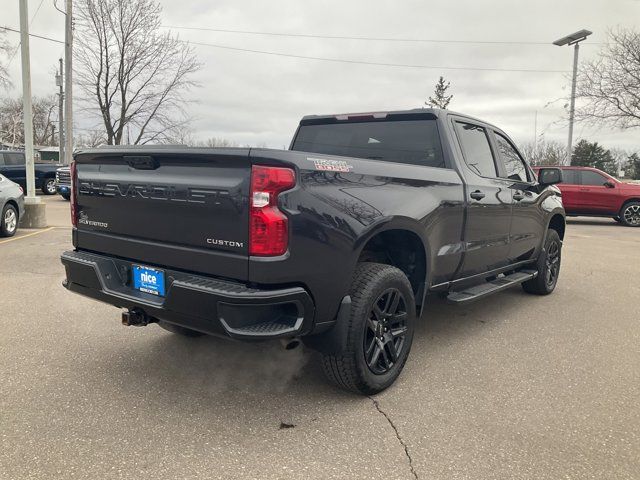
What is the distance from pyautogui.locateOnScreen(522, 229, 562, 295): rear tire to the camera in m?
5.82

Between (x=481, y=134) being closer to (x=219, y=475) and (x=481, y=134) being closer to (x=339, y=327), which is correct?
(x=339, y=327)

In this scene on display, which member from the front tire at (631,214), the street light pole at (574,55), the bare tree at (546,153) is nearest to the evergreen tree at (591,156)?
the bare tree at (546,153)

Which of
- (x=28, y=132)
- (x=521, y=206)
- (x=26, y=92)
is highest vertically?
(x=26, y=92)

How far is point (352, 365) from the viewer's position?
294 centimetres

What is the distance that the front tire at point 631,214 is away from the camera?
591 inches

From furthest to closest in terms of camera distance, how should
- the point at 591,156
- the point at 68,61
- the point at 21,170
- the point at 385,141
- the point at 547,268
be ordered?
the point at 591,156
the point at 68,61
the point at 21,170
the point at 547,268
the point at 385,141

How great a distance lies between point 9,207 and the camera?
9.32 meters

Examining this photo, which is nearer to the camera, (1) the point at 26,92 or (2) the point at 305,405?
(2) the point at 305,405

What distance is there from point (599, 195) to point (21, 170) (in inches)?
752

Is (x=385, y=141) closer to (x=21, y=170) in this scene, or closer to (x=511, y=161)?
(x=511, y=161)

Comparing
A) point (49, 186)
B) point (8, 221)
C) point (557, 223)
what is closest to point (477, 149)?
point (557, 223)

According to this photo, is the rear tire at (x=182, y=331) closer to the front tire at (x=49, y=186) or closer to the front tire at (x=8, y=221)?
the front tire at (x=8, y=221)

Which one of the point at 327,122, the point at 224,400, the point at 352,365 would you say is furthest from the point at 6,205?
the point at 352,365

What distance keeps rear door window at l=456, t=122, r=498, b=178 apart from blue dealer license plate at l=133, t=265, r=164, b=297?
268cm
